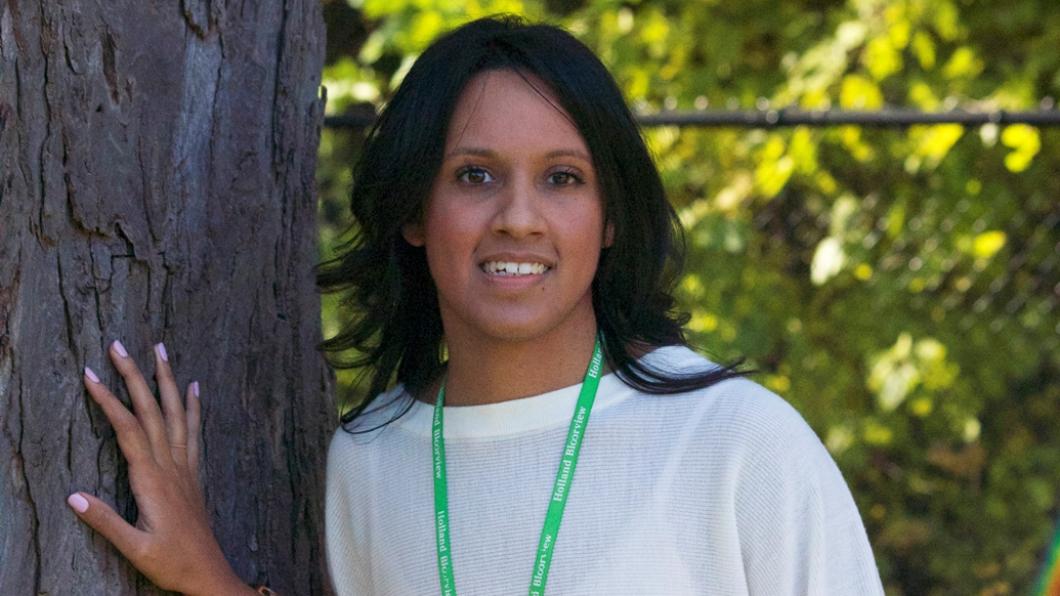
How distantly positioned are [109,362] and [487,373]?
0.53 m

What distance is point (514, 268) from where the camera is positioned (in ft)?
6.55

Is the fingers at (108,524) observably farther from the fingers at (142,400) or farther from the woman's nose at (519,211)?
the woman's nose at (519,211)

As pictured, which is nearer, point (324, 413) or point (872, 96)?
point (324, 413)

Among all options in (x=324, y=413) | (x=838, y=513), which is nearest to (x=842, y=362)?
(x=324, y=413)

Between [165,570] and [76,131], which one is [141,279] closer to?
[76,131]

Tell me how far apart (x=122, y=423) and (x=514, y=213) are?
60cm

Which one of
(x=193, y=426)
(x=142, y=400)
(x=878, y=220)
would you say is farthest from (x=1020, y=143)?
(x=142, y=400)

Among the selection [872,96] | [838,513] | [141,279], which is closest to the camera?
[838,513]

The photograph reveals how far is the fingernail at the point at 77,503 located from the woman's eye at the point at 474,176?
68cm

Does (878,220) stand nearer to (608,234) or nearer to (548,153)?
(608,234)

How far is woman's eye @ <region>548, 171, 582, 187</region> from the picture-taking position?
2053 millimetres

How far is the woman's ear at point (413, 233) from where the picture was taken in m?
2.23

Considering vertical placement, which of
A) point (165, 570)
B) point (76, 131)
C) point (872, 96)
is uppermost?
point (872, 96)

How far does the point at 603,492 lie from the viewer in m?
1.98
